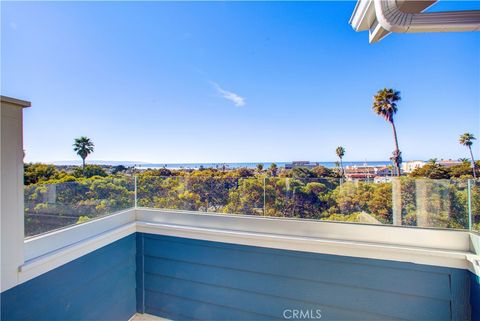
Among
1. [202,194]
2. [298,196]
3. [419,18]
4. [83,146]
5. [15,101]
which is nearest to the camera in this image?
[15,101]

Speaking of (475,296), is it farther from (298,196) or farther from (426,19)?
(426,19)

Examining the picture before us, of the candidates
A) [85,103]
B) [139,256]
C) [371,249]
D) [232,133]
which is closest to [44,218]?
[139,256]

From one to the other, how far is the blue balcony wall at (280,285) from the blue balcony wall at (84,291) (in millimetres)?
130

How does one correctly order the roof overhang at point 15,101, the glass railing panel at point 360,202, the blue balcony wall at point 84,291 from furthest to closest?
the glass railing panel at point 360,202 < the blue balcony wall at point 84,291 < the roof overhang at point 15,101

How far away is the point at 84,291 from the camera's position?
4.50ft

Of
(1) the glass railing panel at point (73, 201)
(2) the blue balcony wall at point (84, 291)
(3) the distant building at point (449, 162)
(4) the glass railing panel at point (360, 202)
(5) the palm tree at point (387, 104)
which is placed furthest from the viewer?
(5) the palm tree at point (387, 104)

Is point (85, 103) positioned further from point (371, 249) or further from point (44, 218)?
point (371, 249)

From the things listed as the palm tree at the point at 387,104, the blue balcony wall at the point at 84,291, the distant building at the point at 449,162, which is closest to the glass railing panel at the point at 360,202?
the distant building at the point at 449,162

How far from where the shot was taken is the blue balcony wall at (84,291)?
1.04 metres

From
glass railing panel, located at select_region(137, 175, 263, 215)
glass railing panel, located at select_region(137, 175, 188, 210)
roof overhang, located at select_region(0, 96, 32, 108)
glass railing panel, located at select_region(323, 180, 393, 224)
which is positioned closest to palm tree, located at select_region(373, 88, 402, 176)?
glass railing panel, located at select_region(323, 180, 393, 224)

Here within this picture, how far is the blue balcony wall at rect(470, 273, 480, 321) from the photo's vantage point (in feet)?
3.69

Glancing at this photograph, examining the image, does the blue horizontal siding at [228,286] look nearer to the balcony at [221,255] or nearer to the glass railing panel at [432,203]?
the balcony at [221,255]

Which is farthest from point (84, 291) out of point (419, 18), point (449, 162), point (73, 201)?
point (449, 162)

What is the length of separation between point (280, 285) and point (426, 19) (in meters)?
1.85
